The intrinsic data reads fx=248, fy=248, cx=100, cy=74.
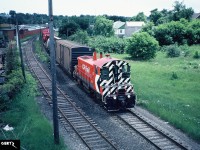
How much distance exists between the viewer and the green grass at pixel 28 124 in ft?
39.0

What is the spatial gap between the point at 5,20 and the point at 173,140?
79.9 meters

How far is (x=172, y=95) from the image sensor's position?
20.3 meters

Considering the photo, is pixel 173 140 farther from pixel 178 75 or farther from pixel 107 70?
pixel 178 75

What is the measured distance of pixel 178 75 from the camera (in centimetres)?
2764

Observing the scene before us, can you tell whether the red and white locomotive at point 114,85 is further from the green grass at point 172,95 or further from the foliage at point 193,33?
the foliage at point 193,33

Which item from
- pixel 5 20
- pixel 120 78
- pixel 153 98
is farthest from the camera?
pixel 5 20

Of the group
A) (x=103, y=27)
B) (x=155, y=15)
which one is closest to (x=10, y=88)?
(x=103, y=27)

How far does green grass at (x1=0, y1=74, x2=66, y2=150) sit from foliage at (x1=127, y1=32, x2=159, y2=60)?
1002 inches

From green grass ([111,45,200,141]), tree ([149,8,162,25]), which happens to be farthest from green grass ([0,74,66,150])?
tree ([149,8,162,25])

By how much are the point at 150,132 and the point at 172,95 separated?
25.0ft

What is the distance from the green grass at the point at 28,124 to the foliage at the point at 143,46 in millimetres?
25447

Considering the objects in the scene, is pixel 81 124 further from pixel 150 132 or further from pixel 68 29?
pixel 68 29

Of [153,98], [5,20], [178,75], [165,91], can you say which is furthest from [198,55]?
[5,20]

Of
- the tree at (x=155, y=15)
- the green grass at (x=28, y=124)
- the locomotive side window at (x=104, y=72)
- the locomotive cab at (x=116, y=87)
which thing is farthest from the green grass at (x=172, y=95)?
the tree at (x=155, y=15)
